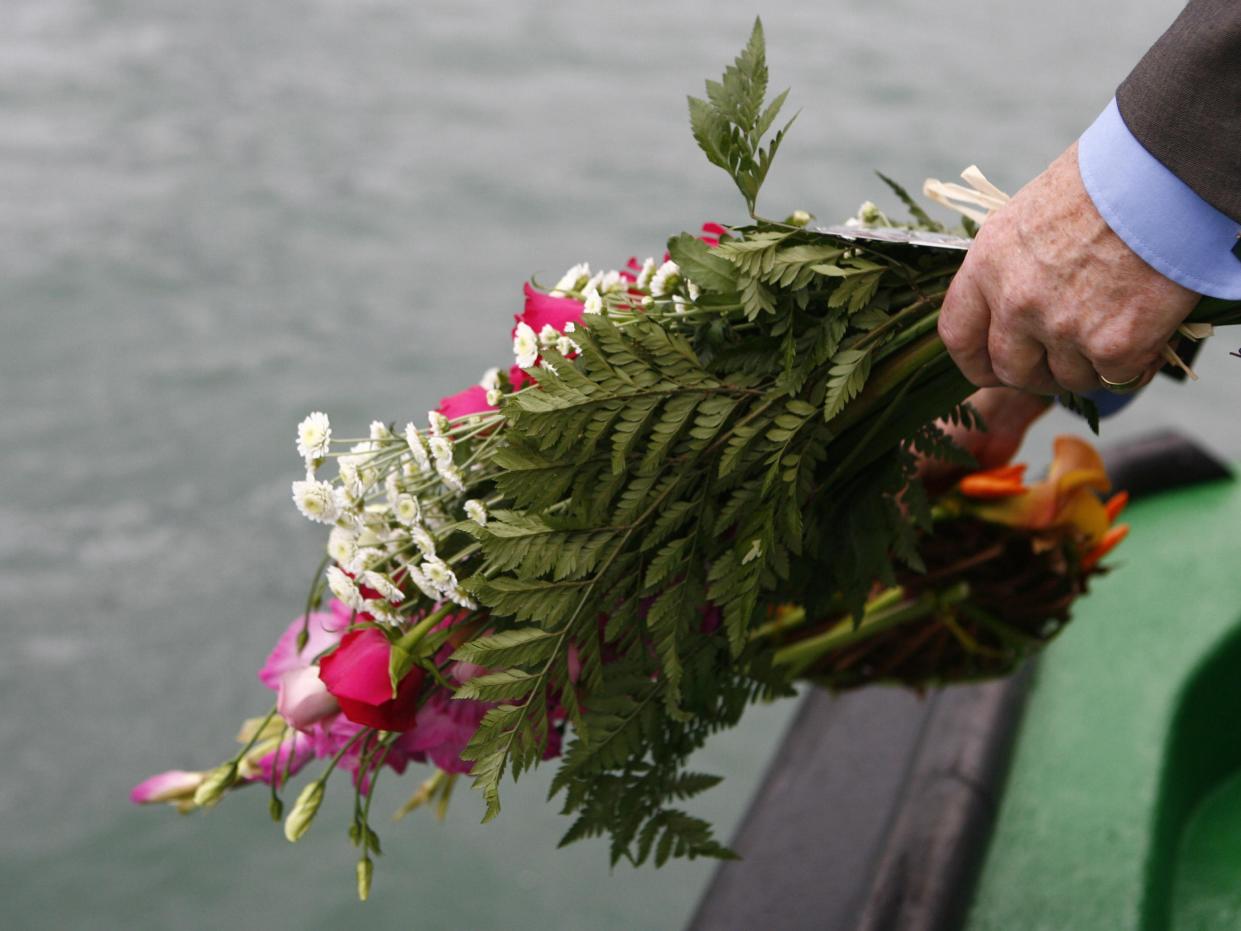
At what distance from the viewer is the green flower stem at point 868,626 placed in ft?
4.14

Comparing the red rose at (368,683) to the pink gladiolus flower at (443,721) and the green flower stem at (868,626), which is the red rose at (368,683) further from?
the green flower stem at (868,626)

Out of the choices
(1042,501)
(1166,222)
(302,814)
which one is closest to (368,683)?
(302,814)

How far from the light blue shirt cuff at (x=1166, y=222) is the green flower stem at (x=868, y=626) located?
0.59 meters

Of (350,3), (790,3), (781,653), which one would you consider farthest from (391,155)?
(781,653)

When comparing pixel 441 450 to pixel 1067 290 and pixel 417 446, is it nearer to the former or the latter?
pixel 417 446

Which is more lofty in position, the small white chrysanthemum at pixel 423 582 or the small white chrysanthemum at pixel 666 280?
the small white chrysanthemum at pixel 666 280

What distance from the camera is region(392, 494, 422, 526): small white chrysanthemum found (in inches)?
35.1

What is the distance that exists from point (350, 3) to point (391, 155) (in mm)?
1193

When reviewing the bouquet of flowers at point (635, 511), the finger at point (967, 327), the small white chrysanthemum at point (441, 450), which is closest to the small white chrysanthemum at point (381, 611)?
the bouquet of flowers at point (635, 511)

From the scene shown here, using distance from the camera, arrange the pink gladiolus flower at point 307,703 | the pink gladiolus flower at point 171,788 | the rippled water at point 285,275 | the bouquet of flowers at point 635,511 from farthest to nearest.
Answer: the rippled water at point 285,275 → the pink gladiolus flower at point 171,788 → the pink gladiolus flower at point 307,703 → the bouquet of flowers at point 635,511

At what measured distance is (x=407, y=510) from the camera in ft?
2.93

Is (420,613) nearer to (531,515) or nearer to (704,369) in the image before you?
(531,515)

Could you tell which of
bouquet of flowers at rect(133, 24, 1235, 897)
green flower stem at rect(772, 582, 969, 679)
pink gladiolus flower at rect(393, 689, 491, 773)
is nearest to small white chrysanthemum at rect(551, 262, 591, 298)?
bouquet of flowers at rect(133, 24, 1235, 897)

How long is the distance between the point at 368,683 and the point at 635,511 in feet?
0.72
